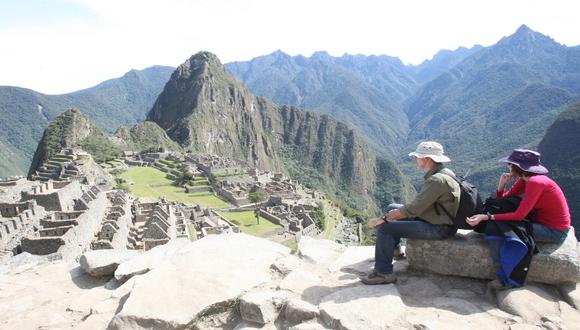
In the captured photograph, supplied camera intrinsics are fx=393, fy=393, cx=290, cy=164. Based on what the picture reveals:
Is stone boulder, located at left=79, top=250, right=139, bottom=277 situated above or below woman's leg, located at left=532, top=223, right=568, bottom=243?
below

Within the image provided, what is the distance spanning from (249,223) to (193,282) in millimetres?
40469

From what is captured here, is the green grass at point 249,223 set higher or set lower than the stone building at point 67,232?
lower

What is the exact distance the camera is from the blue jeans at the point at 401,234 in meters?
5.75

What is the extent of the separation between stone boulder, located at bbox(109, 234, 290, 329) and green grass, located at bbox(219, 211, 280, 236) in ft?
110

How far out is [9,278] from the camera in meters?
7.98

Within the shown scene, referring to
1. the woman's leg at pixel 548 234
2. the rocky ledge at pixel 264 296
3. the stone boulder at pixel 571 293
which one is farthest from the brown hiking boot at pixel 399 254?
the stone boulder at pixel 571 293

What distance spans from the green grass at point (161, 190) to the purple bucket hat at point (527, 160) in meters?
46.7

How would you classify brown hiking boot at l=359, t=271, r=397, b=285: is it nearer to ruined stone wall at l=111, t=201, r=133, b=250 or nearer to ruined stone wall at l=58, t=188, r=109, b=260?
ruined stone wall at l=58, t=188, r=109, b=260

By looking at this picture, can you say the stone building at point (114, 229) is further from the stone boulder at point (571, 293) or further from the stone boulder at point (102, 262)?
the stone boulder at point (571, 293)

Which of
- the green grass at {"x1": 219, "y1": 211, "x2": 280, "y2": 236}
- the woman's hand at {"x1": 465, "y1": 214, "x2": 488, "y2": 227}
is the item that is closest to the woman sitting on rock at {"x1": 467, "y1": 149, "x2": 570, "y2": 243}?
the woman's hand at {"x1": 465, "y1": 214, "x2": 488, "y2": 227}

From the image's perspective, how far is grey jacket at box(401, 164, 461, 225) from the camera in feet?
18.4

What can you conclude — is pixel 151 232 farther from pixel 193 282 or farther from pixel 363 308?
pixel 363 308

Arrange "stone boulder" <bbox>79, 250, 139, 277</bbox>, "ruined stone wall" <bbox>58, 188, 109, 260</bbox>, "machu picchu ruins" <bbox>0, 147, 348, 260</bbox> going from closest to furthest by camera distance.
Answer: "stone boulder" <bbox>79, 250, 139, 277</bbox>
"ruined stone wall" <bbox>58, 188, 109, 260</bbox>
"machu picchu ruins" <bbox>0, 147, 348, 260</bbox>

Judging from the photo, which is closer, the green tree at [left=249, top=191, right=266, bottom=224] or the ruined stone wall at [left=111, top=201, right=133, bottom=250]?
the ruined stone wall at [left=111, top=201, right=133, bottom=250]
